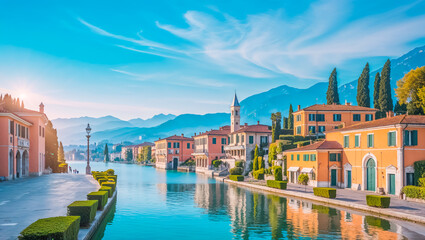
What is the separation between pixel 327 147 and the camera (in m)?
44.3

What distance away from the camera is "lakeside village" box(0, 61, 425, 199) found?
34.6 metres

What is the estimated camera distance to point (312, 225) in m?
23.9

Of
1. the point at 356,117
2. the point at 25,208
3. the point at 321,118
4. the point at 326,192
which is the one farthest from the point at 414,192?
the point at 321,118

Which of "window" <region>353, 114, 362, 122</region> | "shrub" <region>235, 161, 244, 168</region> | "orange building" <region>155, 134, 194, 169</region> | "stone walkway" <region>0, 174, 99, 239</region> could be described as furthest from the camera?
"orange building" <region>155, 134, 194, 169</region>

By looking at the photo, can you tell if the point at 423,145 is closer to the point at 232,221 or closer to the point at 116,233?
the point at 232,221

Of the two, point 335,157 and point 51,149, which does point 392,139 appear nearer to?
point 335,157

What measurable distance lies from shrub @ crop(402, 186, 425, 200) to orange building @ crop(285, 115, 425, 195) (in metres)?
2.04

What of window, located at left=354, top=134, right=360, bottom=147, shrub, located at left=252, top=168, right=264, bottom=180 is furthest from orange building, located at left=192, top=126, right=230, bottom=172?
window, located at left=354, top=134, right=360, bottom=147

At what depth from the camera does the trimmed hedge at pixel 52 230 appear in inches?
487

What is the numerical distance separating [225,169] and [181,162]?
41703mm

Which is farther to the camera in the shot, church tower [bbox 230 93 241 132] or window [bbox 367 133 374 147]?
church tower [bbox 230 93 241 132]

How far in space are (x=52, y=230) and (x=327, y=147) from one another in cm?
3659

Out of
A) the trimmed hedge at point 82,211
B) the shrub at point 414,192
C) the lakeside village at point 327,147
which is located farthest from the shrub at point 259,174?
the trimmed hedge at point 82,211

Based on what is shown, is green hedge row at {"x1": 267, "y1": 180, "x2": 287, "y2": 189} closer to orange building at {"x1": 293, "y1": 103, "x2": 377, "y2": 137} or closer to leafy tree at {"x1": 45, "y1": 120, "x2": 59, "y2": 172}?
orange building at {"x1": 293, "y1": 103, "x2": 377, "y2": 137}
